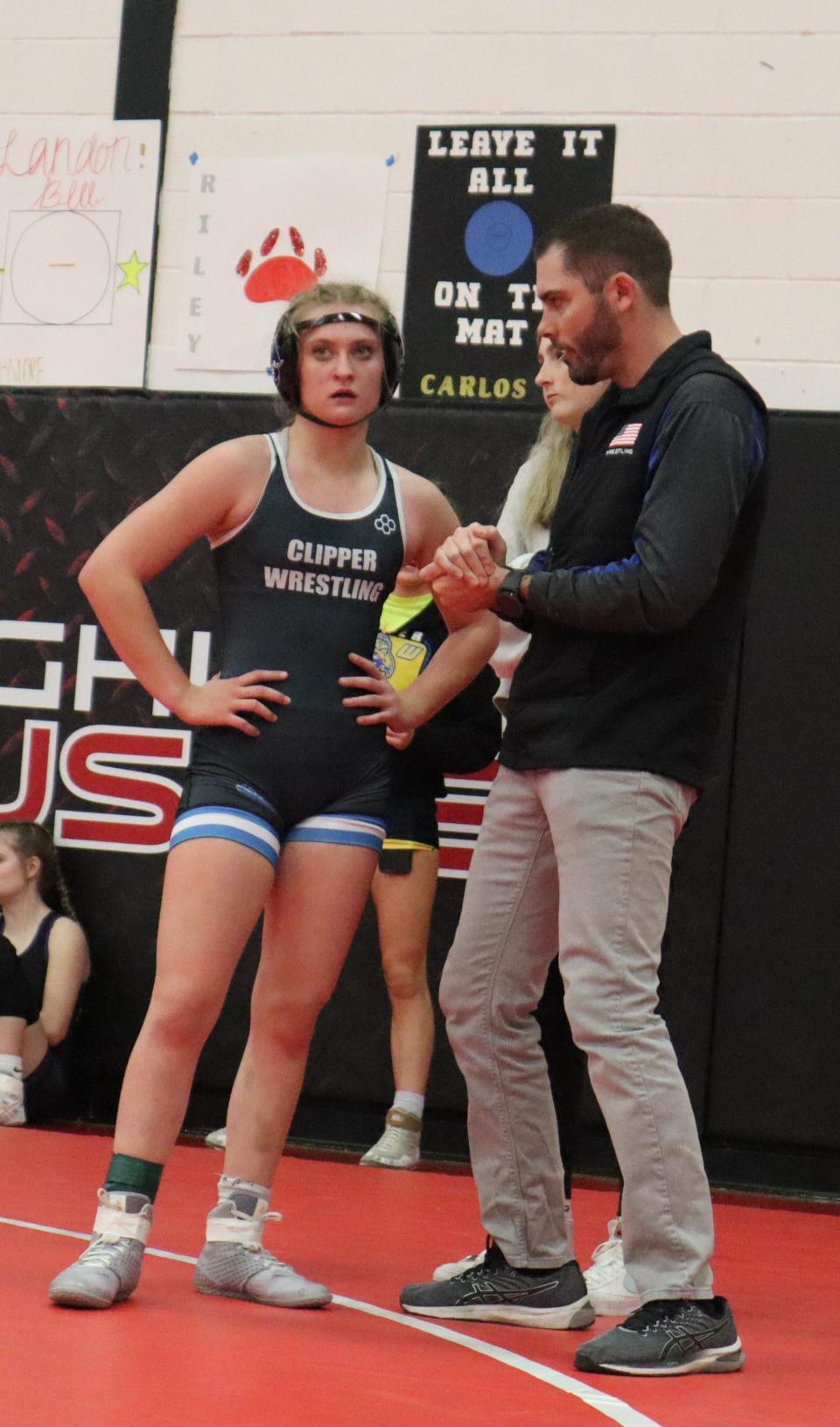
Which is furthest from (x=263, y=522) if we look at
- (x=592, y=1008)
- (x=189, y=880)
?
(x=592, y=1008)

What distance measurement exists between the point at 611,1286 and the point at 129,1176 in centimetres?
89

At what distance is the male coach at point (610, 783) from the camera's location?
2576mm

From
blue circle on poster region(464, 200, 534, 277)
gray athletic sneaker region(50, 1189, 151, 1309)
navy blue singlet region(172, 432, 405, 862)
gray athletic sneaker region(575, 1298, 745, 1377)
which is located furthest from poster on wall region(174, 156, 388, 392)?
gray athletic sneaker region(575, 1298, 745, 1377)

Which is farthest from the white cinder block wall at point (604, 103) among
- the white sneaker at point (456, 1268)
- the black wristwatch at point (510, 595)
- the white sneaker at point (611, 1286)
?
the white sneaker at point (456, 1268)

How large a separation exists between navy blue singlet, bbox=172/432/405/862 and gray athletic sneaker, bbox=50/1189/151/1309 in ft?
1.88

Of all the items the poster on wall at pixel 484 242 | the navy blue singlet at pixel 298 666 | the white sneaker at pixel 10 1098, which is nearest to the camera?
the navy blue singlet at pixel 298 666

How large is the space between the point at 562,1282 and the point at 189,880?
0.87 metres

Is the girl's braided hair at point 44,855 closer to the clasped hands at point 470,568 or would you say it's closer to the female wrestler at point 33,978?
the female wrestler at point 33,978

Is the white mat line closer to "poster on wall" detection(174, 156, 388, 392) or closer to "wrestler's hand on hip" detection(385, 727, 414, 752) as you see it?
"wrestler's hand on hip" detection(385, 727, 414, 752)

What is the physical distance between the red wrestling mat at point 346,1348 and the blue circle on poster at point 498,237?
2737 mm

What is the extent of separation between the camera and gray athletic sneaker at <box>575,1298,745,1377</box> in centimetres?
252

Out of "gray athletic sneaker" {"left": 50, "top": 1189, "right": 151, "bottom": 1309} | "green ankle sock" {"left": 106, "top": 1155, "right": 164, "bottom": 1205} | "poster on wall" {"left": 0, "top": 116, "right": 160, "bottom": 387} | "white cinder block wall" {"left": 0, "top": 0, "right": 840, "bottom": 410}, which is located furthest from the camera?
"poster on wall" {"left": 0, "top": 116, "right": 160, "bottom": 387}

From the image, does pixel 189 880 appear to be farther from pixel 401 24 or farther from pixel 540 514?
pixel 401 24

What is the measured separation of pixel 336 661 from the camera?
2.99 m
